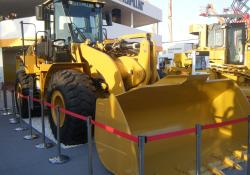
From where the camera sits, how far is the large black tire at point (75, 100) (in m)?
5.54

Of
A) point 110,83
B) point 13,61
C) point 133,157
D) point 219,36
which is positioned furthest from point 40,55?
point 13,61

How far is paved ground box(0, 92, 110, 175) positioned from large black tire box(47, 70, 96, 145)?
0.26 m

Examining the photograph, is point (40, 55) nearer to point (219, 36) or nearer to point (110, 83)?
point (110, 83)

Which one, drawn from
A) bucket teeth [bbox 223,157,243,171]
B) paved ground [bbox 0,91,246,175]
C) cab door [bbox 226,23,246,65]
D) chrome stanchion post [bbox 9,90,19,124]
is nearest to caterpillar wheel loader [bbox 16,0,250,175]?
A: bucket teeth [bbox 223,157,243,171]

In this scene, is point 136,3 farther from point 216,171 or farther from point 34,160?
point 216,171

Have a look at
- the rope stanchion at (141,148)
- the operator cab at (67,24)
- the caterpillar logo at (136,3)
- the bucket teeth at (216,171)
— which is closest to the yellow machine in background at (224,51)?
the operator cab at (67,24)

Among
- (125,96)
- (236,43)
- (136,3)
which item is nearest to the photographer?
(125,96)

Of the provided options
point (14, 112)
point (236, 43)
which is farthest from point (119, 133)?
point (236, 43)

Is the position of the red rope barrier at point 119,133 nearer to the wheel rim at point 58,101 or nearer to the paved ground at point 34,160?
the paved ground at point 34,160

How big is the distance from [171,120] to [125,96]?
1.08 m

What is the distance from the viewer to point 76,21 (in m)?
6.94

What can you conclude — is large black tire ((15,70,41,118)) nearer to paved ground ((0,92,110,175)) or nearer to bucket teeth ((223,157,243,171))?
paved ground ((0,92,110,175))

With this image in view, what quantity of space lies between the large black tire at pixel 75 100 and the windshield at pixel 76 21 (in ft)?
4.28

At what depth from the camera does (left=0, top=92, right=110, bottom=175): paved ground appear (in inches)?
190
